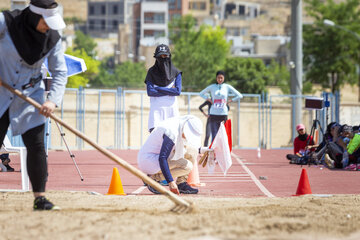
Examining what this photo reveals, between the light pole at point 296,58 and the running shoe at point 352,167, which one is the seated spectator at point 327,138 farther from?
the light pole at point 296,58

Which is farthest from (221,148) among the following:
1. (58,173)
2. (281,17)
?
(281,17)

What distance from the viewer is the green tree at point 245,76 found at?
67.1 metres

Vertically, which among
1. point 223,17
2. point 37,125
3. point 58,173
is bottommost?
point 58,173

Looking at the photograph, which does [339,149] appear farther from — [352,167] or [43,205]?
[43,205]

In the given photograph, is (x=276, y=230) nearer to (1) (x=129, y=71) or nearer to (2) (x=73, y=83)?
(2) (x=73, y=83)

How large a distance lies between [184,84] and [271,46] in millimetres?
44642

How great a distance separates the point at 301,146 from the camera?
1895cm

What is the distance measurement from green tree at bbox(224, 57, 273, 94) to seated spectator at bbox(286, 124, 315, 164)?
4742 cm

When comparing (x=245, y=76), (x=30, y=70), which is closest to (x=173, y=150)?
(x=30, y=70)

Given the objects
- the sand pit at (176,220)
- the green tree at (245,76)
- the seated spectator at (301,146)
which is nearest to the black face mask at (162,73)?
the sand pit at (176,220)

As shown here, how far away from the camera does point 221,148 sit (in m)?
11.6

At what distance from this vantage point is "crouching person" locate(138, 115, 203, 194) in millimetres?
9672

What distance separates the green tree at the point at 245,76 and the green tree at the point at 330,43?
31.4 feet

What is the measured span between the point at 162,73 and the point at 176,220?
17.0 feet
